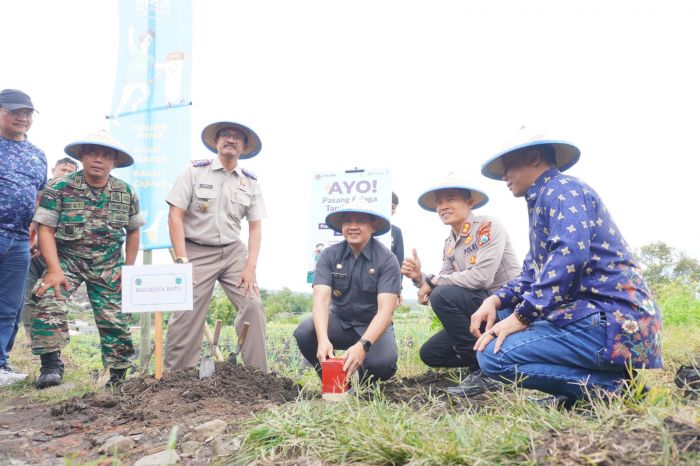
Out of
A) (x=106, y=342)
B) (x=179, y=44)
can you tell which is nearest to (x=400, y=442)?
(x=106, y=342)

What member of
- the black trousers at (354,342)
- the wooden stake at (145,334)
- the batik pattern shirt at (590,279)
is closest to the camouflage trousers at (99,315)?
the wooden stake at (145,334)

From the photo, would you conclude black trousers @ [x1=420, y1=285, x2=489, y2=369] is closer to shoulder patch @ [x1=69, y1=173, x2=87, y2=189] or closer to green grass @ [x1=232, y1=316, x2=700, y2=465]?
green grass @ [x1=232, y1=316, x2=700, y2=465]

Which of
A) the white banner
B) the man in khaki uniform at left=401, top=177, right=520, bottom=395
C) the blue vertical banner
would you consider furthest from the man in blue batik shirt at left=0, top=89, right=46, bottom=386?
the man in khaki uniform at left=401, top=177, right=520, bottom=395

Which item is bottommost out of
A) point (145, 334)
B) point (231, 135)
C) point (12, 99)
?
point (145, 334)

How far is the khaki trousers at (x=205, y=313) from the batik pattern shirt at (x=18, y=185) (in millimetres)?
1301

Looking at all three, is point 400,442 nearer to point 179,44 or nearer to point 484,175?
point 484,175

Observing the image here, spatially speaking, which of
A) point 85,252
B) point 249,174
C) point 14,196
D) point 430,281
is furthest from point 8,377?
point 430,281

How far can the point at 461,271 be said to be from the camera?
4.06 m

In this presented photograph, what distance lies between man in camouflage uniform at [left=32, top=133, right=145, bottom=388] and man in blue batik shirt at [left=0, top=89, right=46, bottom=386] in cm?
15

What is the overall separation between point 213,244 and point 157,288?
0.77 metres

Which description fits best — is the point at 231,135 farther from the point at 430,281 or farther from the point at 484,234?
the point at 484,234

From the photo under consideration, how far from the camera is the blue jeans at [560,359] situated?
2.53m

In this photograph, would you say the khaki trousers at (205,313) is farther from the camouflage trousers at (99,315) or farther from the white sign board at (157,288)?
the white sign board at (157,288)

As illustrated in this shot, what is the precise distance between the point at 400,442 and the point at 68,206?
3.62m
